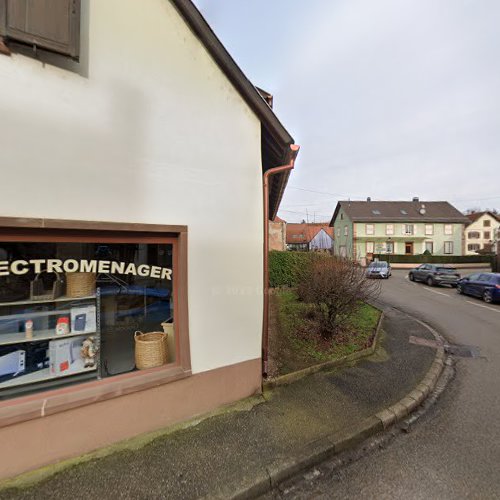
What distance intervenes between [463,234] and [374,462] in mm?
44028

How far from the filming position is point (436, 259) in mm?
32156

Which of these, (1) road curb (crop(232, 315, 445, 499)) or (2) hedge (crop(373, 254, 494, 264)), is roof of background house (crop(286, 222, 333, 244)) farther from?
(1) road curb (crop(232, 315, 445, 499))

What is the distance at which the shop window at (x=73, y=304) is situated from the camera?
2.85 meters

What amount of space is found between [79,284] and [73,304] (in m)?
0.26

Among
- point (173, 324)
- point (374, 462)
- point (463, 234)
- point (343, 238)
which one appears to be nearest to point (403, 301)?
point (374, 462)

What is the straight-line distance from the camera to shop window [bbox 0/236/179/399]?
285 centimetres

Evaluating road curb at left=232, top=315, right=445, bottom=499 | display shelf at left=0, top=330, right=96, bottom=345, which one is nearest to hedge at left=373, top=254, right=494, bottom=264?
road curb at left=232, top=315, right=445, bottom=499

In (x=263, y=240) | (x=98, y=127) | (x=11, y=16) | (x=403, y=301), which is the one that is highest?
(x=11, y=16)

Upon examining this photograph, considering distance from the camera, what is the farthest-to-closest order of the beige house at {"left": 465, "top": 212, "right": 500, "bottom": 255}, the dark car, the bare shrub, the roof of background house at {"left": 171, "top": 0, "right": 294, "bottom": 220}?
1. the beige house at {"left": 465, "top": 212, "right": 500, "bottom": 255}
2. the dark car
3. the bare shrub
4. the roof of background house at {"left": 171, "top": 0, "right": 294, "bottom": 220}

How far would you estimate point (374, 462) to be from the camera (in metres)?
2.99

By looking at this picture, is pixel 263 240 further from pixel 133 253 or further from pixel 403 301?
pixel 403 301

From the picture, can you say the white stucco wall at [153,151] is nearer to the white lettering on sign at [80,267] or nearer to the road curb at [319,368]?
the white lettering on sign at [80,267]

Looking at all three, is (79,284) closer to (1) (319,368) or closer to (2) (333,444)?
(2) (333,444)

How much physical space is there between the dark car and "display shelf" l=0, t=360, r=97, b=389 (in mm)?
15292
